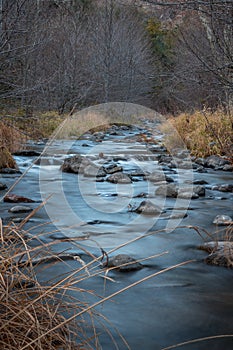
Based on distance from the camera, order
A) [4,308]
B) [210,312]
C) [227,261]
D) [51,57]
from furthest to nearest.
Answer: [51,57], [227,261], [210,312], [4,308]

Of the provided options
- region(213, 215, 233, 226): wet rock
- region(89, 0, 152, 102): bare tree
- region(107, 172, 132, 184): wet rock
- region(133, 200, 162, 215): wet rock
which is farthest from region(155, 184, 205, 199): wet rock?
region(89, 0, 152, 102): bare tree

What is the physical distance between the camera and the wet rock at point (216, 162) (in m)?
9.76

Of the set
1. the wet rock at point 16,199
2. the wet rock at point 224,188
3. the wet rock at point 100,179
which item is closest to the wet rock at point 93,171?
the wet rock at point 100,179

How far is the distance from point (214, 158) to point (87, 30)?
1473cm

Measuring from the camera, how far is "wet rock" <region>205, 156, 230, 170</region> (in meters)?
9.76

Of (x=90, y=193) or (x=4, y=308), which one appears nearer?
(x=4, y=308)

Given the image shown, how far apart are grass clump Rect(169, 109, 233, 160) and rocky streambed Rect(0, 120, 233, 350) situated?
0.50m

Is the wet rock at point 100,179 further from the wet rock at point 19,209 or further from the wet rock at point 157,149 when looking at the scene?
the wet rock at point 157,149

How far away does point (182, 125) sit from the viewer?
45.2 feet

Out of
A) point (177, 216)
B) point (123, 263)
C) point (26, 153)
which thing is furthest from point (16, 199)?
point (26, 153)

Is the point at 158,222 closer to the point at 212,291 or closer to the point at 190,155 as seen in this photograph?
the point at 212,291

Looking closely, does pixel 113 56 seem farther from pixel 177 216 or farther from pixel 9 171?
pixel 177 216

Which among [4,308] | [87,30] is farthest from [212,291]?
[87,30]

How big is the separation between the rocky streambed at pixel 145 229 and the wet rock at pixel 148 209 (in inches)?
0.5
